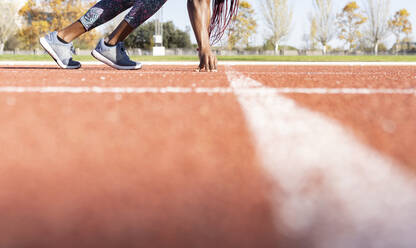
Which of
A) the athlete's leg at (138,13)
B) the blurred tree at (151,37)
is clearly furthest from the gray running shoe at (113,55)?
the blurred tree at (151,37)

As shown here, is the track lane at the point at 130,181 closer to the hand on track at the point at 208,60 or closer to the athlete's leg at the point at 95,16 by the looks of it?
the hand on track at the point at 208,60

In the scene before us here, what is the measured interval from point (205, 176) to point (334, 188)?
0.57ft

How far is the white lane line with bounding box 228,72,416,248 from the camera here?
0.45 m

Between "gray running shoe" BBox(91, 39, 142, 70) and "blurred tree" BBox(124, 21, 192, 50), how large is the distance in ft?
141

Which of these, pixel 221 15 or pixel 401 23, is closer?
pixel 221 15

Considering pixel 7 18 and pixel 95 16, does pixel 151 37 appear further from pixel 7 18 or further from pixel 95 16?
pixel 95 16

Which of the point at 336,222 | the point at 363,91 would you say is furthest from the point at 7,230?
the point at 363,91

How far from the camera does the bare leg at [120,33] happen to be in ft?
10.2

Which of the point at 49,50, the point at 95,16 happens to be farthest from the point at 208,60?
the point at 49,50

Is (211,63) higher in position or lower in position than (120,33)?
lower

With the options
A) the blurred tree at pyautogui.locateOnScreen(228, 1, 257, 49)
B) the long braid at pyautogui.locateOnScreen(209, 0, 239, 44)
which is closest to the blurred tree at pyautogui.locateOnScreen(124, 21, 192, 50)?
the blurred tree at pyautogui.locateOnScreen(228, 1, 257, 49)

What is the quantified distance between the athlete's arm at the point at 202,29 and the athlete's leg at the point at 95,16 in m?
0.53

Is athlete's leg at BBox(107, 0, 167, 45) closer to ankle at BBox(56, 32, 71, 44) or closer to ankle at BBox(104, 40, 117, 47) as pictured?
ankle at BBox(104, 40, 117, 47)

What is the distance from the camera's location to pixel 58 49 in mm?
3162
